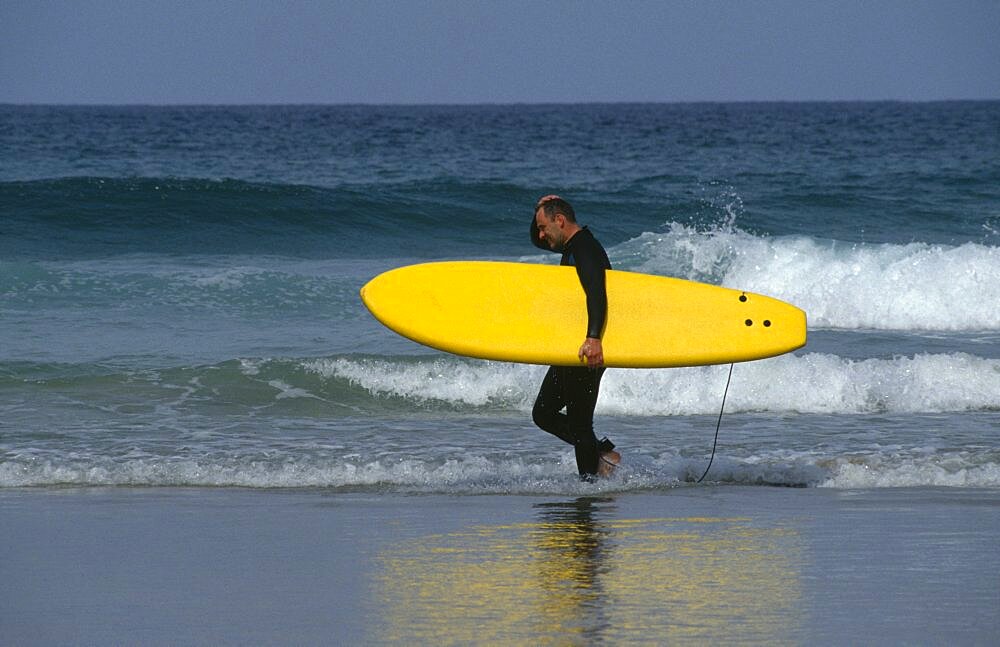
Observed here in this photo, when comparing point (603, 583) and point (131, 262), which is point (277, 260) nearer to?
point (131, 262)

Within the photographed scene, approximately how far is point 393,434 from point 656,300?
2086 millimetres

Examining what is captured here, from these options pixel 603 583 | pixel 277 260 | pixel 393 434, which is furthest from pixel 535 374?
pixel 277 260

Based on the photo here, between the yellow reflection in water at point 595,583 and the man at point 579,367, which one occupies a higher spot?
the man at point 579,367

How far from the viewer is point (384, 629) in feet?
12.0

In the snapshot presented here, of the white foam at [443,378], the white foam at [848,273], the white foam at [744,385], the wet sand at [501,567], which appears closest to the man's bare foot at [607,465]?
the wet sand at [501,567]

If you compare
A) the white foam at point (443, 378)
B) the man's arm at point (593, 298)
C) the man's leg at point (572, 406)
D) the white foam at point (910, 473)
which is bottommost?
the white foam at point (443, 378)

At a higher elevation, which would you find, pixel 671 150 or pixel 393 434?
pixel 671 150

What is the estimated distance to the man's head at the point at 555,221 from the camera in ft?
18.1

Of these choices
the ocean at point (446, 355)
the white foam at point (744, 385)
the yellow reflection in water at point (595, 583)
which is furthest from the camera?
the white foam at point (744, 385)

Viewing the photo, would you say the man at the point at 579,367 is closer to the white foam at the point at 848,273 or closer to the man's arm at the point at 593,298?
the man's arm at the point at 593,298

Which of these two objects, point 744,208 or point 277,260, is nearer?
point 277,260

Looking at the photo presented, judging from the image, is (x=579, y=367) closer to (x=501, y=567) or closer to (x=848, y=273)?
(x=501, y=567)

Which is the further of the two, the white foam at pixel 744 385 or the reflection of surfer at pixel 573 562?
the white foam at pixel 744 385

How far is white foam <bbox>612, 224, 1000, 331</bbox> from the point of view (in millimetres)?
12469
